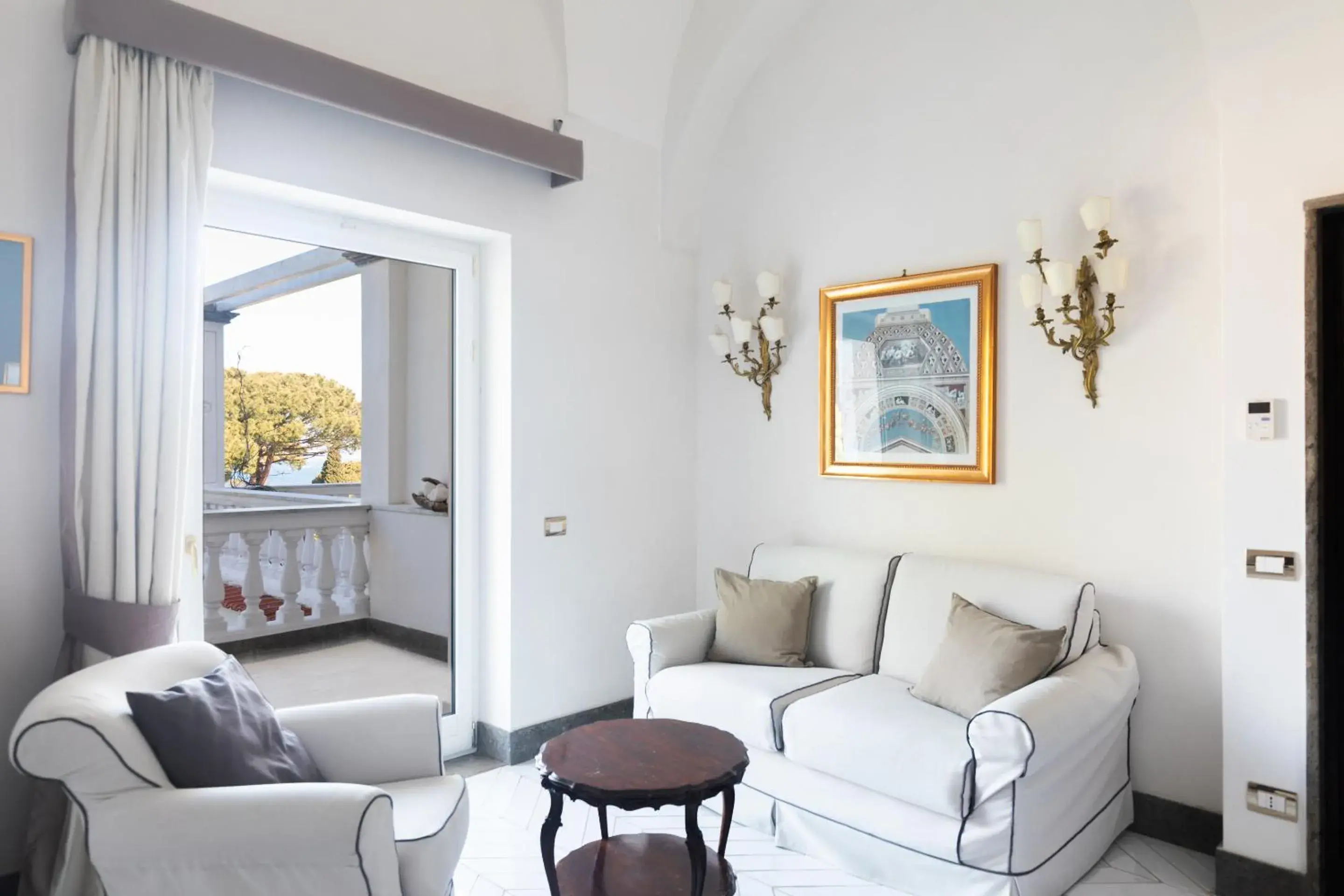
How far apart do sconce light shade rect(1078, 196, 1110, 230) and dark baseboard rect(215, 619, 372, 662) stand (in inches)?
127

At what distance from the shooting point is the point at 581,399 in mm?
3959

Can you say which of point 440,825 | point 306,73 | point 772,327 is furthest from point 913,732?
point 306,73

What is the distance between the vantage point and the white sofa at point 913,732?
2.38m

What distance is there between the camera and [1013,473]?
3363 mm

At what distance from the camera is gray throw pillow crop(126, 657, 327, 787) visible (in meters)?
1.90

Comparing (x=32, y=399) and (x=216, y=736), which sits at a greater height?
(x=32, y=399)

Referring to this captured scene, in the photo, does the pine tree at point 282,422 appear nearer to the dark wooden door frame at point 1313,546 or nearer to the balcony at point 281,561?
the balcony at point 281,561

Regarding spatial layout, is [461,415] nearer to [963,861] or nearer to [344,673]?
[344,673]

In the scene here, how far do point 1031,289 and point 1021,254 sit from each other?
0.28 metres

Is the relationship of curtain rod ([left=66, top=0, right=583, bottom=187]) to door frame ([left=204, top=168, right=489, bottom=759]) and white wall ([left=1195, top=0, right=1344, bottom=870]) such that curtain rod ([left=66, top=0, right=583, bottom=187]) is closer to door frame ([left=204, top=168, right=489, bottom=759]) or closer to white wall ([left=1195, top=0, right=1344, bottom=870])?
door frame ([left=204, top=168, right=489, bottom=759])

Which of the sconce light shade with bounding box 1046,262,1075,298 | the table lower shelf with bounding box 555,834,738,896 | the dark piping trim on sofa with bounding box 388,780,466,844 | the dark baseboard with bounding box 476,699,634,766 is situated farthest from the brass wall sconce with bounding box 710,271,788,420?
the dark piping trim on sofa with bounding box 388,780,466,844

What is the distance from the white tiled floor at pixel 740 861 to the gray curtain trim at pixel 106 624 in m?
1.14

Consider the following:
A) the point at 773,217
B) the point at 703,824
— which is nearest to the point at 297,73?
the point at 773,217

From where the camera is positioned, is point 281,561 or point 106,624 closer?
point 106,624
